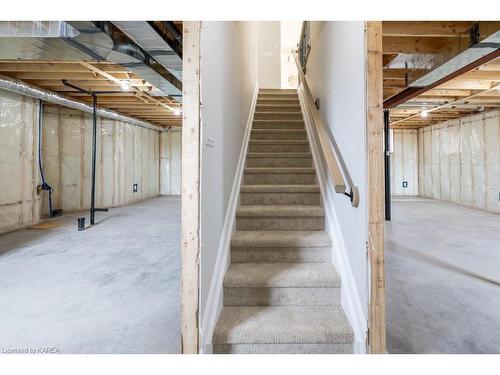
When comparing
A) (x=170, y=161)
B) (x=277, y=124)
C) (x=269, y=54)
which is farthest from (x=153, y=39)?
(x=170, y=161)

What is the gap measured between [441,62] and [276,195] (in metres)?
2.57

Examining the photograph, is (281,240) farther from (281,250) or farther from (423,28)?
(423,28)

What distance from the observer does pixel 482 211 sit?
5.93 metres

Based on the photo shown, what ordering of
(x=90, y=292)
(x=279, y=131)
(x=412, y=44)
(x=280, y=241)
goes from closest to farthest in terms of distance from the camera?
(x=280, y=241), (x=90, y=292), (x=412, y=44), (x=279, y=131)

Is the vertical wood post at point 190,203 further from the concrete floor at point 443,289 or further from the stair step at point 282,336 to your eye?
the concrete floor at point 443,289

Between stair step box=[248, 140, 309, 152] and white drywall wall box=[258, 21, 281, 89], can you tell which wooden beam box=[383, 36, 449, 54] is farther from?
white drywall wall box=[258, 21, 281, 89]

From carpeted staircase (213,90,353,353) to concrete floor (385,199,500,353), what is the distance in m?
0.47

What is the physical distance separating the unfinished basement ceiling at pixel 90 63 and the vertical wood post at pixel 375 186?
6.26 feet

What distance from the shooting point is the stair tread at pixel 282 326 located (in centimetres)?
138

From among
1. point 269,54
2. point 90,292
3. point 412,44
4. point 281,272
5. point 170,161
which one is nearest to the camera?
point 281,272

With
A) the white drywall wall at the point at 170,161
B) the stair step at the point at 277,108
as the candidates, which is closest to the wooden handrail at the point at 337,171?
the stair step at the point at 277,108

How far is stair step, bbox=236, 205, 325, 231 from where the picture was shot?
2.13 m

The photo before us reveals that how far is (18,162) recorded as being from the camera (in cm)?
421
